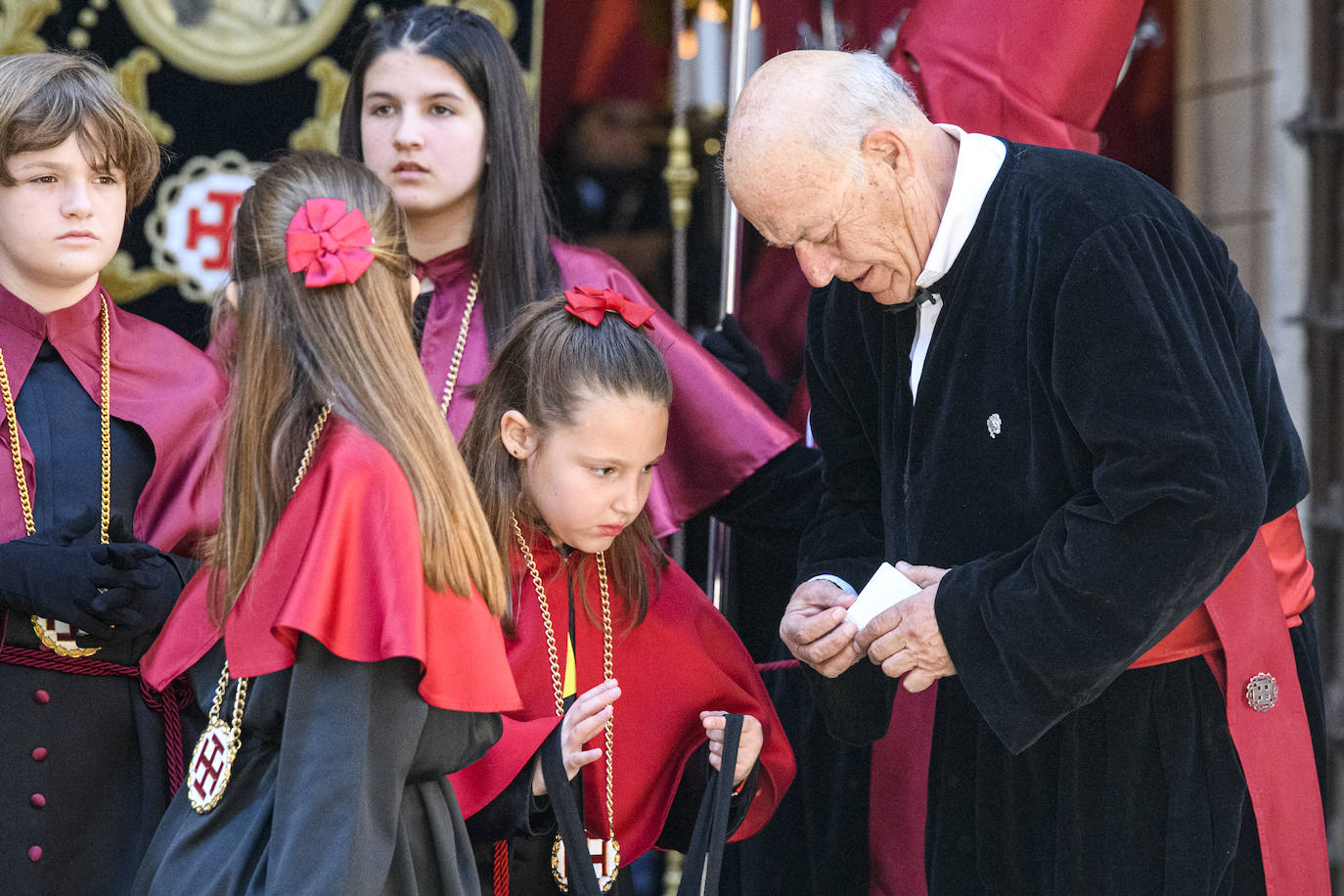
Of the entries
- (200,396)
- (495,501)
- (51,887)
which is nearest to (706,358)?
(495,501)

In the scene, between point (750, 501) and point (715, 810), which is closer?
point (715, 810)

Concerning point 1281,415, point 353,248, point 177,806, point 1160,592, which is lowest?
point 177,806

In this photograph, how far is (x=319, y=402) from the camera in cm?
226

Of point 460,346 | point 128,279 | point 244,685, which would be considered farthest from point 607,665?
point 128,279

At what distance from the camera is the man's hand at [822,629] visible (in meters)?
2.52

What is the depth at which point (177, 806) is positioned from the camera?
2326 millimetres

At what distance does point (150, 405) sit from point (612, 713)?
966mm

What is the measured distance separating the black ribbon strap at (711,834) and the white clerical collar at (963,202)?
837 millimetres

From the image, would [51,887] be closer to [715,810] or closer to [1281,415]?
[715,810]

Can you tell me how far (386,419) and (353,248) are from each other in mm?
248

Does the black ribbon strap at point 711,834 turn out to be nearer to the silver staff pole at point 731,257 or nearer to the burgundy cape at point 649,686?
the burgundy cape at point 649,686

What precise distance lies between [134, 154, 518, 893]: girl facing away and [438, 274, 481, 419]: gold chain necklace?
2.43 feet

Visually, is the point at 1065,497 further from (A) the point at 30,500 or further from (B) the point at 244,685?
(A) the point at 30,500

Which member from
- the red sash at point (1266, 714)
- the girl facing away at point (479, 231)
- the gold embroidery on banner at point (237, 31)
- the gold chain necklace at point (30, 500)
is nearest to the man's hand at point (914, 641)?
the red sash at point (1266, 714)
